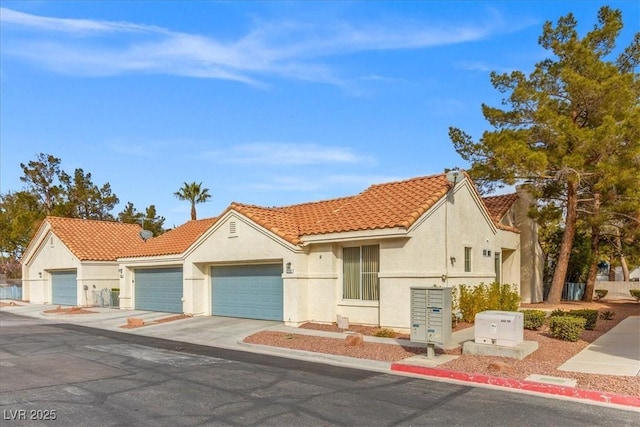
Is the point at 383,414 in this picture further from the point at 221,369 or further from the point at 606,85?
the point at 606,85

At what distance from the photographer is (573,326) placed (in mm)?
13414

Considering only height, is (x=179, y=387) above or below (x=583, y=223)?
below

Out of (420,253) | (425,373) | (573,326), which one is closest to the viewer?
(425,373)

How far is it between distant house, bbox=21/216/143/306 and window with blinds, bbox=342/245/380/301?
18522 millimetres

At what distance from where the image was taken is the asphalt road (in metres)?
7.32

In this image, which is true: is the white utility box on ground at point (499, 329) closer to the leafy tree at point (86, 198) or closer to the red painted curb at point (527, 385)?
the red painted curb at point (527, 385)

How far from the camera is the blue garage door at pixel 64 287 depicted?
30984 millimetres

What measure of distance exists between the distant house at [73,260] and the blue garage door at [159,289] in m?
5.09

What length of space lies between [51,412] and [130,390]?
1576mm

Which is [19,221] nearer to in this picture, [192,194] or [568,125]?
[192,194]

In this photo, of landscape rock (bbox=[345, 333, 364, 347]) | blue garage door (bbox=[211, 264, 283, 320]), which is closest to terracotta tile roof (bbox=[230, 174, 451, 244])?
blue garage door (bbox=[211, 264, 283, 320])

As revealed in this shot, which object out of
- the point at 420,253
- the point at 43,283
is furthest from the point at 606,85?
the point at 43,283

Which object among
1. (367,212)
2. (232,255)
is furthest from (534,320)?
(232,255)

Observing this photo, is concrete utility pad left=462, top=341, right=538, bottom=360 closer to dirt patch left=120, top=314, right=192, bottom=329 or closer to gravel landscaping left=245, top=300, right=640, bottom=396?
gravel landscaping left=245, top=300, right=640, bottom=396
